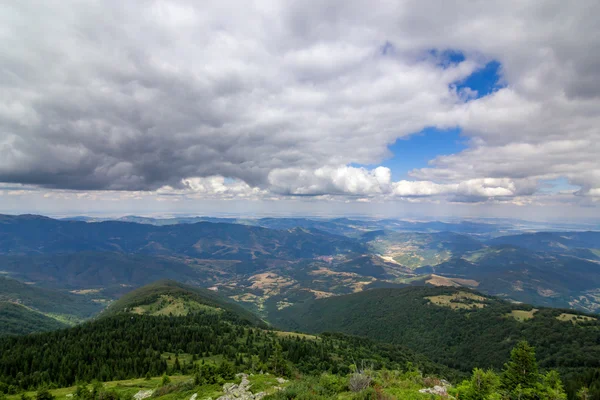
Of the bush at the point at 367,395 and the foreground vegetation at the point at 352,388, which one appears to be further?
the foreground vegetation at the point at 352,388

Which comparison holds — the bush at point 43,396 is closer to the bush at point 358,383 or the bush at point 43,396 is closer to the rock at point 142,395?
the rock at point 142,395

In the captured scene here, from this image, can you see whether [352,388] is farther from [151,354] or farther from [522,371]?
[151,354]

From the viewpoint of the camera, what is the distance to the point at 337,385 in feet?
189

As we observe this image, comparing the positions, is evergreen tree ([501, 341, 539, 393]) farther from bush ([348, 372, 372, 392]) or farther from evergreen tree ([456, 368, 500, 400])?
bush ([348, 372, 372, 392])

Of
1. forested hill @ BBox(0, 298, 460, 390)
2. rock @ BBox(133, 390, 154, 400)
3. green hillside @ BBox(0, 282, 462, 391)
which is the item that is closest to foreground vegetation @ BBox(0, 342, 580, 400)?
rock @ BBox(133, 390, 154, 400)

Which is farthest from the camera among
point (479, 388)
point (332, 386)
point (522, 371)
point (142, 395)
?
point (142, 395)


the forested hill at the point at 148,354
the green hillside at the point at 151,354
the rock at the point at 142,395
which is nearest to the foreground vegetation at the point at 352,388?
the rock at the point at 142,395

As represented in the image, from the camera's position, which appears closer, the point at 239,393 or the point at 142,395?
the point at 239,393

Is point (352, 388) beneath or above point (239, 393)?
above

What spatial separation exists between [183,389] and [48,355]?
96006 mm

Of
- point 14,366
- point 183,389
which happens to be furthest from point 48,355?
point 183,389

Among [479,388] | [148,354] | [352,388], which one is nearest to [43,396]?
[148,354]

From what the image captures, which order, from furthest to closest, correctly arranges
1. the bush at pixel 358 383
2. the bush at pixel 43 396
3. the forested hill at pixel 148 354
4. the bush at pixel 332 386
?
1. the forested hill at pixel 148 354
2. the bush at pixel 43 396
3. the bush at pixel 332 386
4. the bush at pixel 358 383

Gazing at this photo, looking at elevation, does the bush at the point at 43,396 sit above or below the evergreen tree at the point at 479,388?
below
